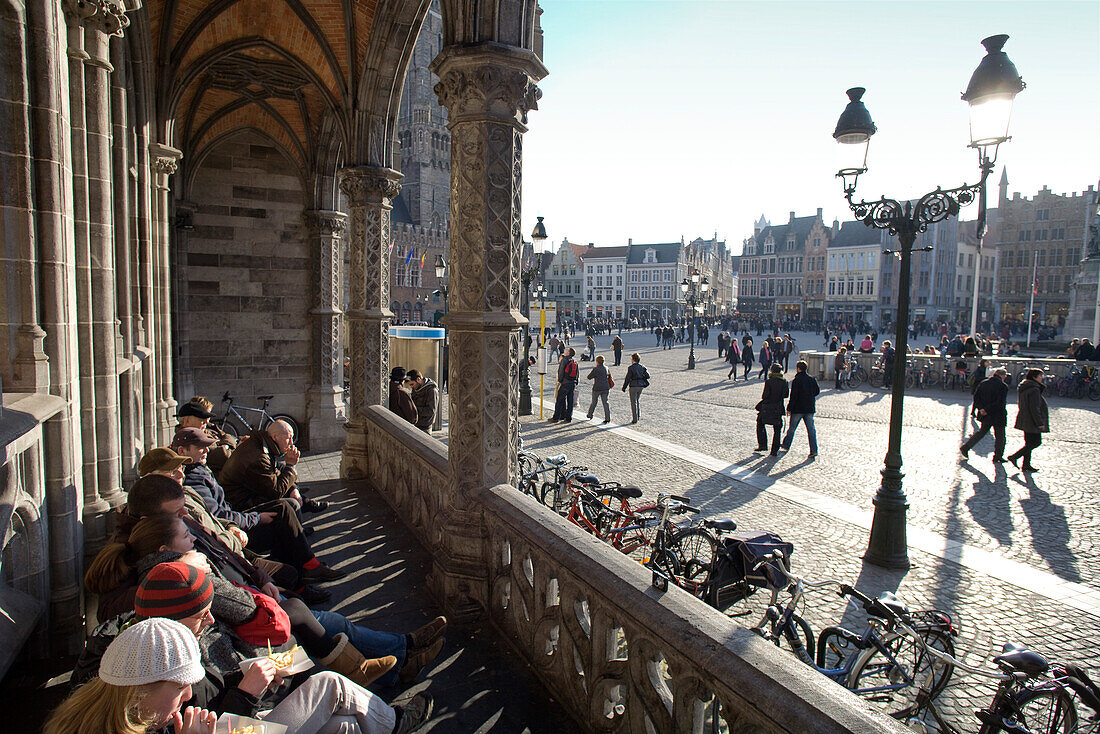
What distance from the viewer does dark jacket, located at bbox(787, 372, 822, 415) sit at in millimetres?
11242

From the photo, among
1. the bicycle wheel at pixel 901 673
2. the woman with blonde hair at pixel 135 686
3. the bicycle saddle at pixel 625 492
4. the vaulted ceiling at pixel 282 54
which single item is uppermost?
the vaulted ceiling at pixel 282 54

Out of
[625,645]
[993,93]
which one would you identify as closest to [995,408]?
[993,93]

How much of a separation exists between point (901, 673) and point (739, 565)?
1251mm

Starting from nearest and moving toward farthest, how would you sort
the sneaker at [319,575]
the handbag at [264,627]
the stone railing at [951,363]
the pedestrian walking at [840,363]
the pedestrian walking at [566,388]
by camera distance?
1. the handbag at [264,627]
2. the sneaker at [319,575]
3. the pedestrian walking at [566,388]
4. the stone railing at [951,363]
5. the pedestrian walking at [840,363]

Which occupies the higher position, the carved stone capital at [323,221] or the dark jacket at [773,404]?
the carved stone capital at [323,221]

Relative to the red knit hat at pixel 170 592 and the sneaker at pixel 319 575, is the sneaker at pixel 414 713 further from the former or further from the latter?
the sneaker at pixel 319 575

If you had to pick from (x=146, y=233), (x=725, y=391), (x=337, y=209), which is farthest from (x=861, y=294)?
(x=146, y=233)

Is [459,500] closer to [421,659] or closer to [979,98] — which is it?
[421,659]

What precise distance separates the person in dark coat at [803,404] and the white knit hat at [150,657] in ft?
35.4

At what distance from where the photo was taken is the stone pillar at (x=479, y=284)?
4406 mm

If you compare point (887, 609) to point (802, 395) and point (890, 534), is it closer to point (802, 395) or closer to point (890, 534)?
point (890, 534)

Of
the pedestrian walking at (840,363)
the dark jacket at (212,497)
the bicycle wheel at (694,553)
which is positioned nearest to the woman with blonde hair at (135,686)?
the dark jacket at (212,497)

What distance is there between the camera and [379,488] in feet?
26.1

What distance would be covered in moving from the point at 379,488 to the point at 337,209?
21.9 ft
